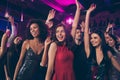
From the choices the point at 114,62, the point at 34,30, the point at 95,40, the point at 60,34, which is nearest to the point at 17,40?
the point at 34,30

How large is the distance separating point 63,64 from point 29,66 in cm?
50

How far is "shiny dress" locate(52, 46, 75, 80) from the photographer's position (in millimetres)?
2777

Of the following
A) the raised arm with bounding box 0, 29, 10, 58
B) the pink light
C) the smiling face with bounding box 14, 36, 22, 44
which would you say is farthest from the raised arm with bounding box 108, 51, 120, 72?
the raised arm with bounding box 0, 29, 10, 58

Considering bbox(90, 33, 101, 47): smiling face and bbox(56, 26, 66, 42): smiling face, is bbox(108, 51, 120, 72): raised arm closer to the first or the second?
bbox(90, 33, 101, 47): smiling face

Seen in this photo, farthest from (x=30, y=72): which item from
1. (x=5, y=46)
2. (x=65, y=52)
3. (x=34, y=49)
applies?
(x=5, y=46)

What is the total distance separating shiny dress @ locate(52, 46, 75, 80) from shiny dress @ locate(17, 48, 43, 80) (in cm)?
32

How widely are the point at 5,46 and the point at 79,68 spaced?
4.49ft

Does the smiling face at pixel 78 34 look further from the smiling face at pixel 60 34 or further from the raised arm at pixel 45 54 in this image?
the raised arm at pixel 45 54

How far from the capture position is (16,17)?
4719 millimetres

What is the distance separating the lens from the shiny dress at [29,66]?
117 inches

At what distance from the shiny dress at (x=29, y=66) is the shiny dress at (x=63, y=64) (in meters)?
0.32

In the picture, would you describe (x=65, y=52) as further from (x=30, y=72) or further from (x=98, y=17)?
(x=98, y=17)

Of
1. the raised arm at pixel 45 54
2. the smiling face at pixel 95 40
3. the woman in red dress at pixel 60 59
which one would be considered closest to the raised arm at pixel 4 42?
the raised arm at pixel 45 54

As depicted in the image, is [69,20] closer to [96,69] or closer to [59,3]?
[59,3]
